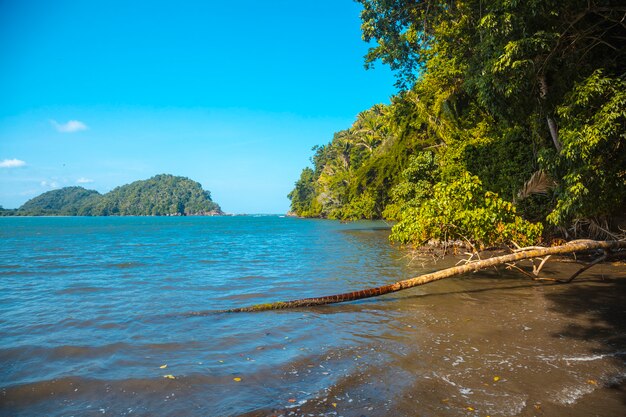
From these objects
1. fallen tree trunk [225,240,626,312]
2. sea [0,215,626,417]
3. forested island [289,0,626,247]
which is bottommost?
sea [0,215,626,417]

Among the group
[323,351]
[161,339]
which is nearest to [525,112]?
[323,351]

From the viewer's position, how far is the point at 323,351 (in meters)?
6.52

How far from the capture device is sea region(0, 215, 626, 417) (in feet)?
15.2

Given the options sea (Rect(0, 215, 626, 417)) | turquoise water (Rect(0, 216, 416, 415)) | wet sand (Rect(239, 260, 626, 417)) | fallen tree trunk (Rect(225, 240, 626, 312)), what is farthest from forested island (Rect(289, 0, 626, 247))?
turquoise water (Rect(0, 216, 416, 415))

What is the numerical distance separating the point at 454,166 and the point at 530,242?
41.0 feet

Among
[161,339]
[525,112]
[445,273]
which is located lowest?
[161,339]

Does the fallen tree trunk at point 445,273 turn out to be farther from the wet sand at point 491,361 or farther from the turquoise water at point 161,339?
the wet sand at point 491,361

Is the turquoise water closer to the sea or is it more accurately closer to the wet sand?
the sea

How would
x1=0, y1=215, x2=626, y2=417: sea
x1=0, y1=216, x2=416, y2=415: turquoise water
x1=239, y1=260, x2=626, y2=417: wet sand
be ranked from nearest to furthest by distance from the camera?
1. x1=239, y1=260, x2=626, y2=417: wet sand
2. x1=0, y1=215, x2=626, y2=417: sea
3. x1=0, y1=216, x2=416, y2=415: turquoise water

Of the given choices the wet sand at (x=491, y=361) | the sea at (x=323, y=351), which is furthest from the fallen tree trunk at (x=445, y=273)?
the wet sand at (x=491, y=361)

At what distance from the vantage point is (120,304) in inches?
427

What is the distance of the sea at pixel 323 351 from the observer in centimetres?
464

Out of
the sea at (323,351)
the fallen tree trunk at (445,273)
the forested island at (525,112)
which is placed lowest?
the sea at (323,351)

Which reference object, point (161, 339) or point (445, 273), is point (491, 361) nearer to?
point (445, 273)
